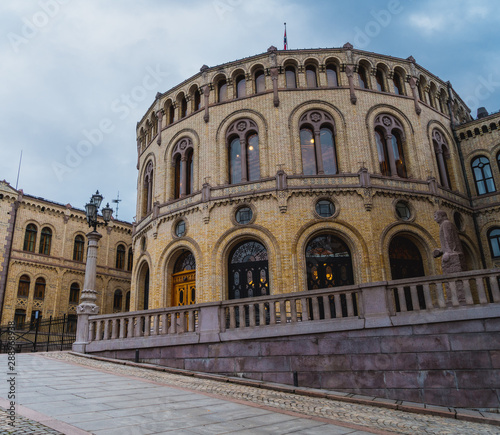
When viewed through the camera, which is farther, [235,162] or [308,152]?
[235,162]

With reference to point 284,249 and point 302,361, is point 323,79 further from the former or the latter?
point 302,361

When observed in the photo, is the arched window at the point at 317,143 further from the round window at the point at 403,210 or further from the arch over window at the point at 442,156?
the arch over window at the point at 442,156

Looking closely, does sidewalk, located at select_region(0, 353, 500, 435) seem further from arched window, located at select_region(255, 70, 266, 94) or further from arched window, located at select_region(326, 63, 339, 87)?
arched window, located at select_region(326, 63, 339, 87)

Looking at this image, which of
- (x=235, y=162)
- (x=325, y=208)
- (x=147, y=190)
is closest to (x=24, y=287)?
(x=147, y=190)

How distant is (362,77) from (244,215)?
33.2 feet

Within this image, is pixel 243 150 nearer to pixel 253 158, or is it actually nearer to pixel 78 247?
pixel 253 158

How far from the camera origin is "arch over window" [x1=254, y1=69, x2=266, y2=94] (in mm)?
22750

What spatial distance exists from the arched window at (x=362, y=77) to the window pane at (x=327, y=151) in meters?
3.41

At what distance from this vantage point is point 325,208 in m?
20.0

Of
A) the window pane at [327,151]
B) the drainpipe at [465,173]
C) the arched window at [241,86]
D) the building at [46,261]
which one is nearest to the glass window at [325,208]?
the window pane at [327,151]

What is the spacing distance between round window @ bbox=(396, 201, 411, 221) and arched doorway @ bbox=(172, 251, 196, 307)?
34.1 ft

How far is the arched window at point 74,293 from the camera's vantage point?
34.7 m

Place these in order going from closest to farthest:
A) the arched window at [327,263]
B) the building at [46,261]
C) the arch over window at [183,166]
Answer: the arched window at [327,263]
the arch over window at [183,166]
the building at [46,261]

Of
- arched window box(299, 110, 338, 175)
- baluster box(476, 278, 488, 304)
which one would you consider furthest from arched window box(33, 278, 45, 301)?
baluster box(476, 278, 488, 304)
